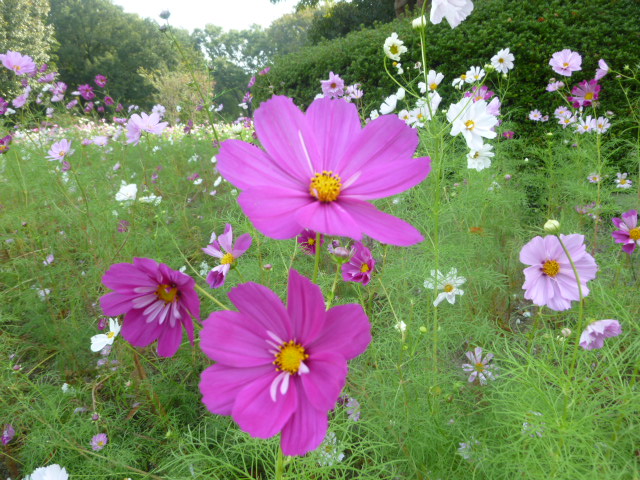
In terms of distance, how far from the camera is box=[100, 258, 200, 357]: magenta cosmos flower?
0.46 meters

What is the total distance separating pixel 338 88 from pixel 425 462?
184cm

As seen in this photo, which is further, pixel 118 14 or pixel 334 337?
pixel 118 14

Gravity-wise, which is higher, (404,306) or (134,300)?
(134,300)

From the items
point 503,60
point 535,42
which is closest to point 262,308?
point 503,60

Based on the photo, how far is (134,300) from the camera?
48cm

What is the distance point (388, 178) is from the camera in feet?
1.32

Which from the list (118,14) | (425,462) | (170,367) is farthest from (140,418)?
(118,14)

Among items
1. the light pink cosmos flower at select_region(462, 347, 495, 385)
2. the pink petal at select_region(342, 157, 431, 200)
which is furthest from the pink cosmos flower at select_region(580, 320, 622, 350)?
the pink petal at select_region(342, 157, 431, 200)

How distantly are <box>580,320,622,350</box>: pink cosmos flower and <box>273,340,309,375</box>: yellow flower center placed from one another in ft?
1.87

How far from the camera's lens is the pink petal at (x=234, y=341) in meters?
0.36

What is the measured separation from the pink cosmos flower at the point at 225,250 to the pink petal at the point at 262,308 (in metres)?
0.30

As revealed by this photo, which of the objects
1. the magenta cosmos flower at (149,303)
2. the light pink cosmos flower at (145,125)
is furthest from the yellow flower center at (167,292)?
the light pink cosmos flower at (145,125)

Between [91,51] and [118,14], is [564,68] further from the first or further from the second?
[118,14]

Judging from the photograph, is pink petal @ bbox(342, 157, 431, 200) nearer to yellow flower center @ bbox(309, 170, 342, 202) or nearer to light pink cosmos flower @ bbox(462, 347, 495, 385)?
yellow flower center @ bbox(309, 170, 342, 202)
